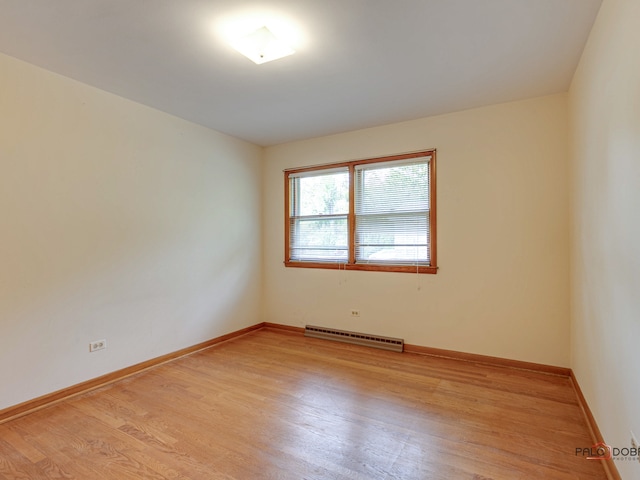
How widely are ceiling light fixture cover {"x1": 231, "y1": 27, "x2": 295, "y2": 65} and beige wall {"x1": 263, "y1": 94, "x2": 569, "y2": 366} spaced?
6.52 feet

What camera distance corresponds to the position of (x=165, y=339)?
11.5 feet

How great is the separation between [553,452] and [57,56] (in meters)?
4.33

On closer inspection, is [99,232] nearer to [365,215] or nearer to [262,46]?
[262,46]

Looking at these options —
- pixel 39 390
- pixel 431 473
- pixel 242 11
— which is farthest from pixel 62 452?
pixel 242 11

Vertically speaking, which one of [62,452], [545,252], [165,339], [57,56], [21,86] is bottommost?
[62,452]

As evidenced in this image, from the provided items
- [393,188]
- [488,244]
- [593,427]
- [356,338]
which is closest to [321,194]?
[393,188]

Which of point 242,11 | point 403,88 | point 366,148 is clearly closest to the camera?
point 242,11

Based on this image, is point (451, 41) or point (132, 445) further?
point (451, 41)

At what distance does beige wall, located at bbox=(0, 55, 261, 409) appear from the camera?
243 cm

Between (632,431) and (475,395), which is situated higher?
(632,431)

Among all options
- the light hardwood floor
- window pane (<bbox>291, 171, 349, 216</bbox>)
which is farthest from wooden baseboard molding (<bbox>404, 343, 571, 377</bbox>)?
window pane (<bbox>291, 171, 349, 216</bbox>)

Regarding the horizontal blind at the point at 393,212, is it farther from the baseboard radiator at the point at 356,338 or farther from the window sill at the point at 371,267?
the baseboard radiator at the point at 356,338

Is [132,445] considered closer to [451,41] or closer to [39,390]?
[39,390]

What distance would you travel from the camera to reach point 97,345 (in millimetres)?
2895
